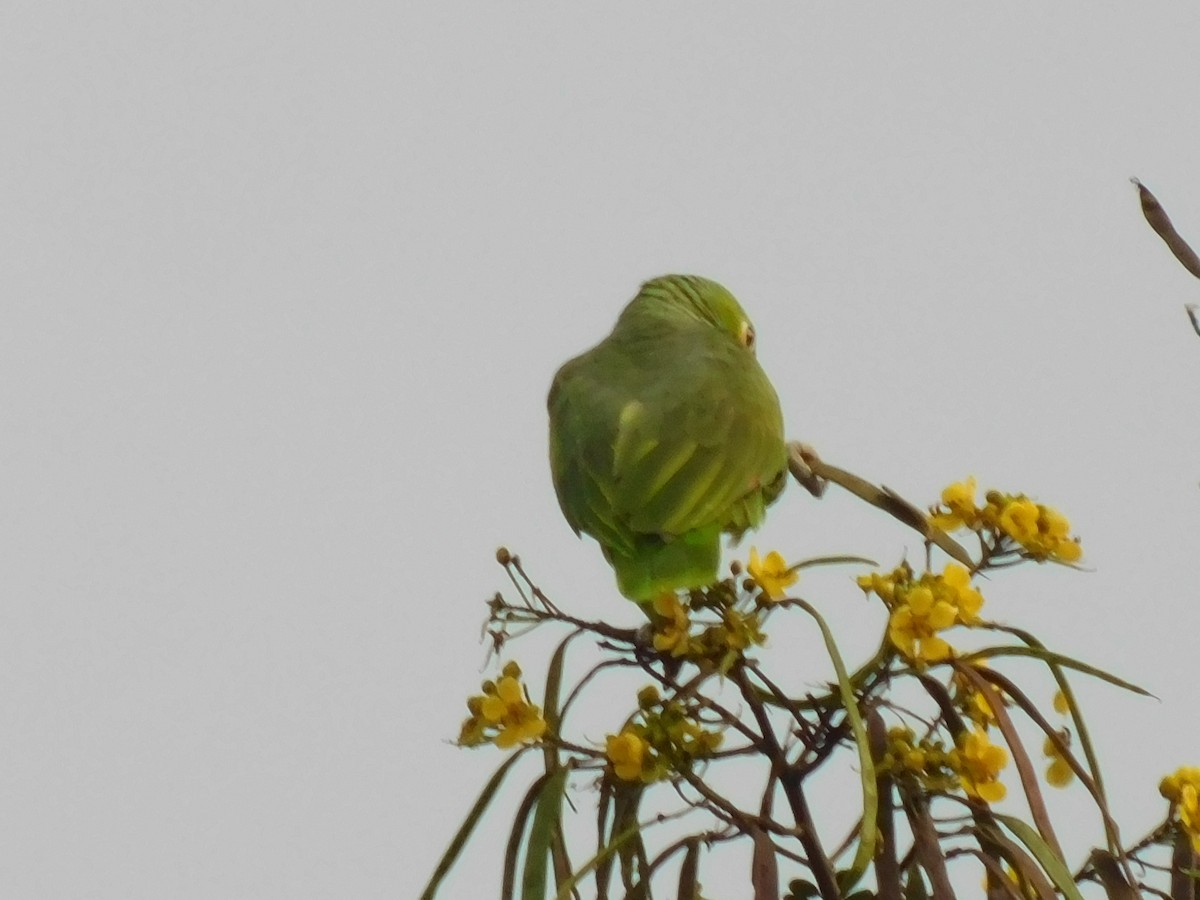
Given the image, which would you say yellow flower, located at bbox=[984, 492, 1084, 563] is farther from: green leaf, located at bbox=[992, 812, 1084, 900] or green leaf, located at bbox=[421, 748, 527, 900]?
green leaf, located at bbox=[421, 748, 527, 900]

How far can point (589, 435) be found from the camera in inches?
41.4

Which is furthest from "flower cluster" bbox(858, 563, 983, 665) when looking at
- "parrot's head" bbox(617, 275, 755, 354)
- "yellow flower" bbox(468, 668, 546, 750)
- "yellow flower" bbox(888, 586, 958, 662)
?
"parrot's head" bbox(617, 275, 755, 354)

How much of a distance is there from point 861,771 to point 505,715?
0.75 feet

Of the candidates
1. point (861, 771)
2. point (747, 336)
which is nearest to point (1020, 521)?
point (861, 771)

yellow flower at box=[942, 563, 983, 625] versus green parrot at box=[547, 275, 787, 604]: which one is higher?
green parrot at box=[547, 275, 787, 604]

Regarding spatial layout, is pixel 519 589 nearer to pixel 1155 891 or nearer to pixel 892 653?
pixel 892 653

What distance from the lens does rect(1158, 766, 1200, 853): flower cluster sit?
29.6 inches

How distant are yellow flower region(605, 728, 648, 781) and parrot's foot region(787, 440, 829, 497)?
0.37 m

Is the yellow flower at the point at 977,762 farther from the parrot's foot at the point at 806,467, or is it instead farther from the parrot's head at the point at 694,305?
the parrot's head at the point at 694,305

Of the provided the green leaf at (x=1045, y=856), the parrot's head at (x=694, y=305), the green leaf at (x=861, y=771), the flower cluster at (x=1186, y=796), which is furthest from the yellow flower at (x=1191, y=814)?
the parrot's head at (x=694, y=305)

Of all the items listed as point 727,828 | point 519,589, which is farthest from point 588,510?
point 727,828

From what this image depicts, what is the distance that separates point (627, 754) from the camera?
708mm

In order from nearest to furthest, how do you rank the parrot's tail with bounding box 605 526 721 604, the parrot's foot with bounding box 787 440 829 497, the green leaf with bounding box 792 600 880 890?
the green leaf with bounding box 792 600 880 890 < the parrot's tail with bounding box 605 526 721 604 < the parrot's foot with bounding box 787 440 829 497

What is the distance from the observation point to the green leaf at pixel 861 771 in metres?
0.62
